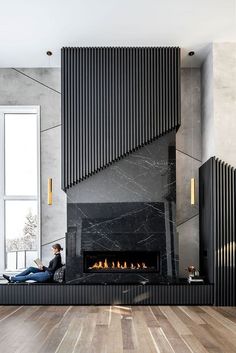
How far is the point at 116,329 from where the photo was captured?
5273 millimetres

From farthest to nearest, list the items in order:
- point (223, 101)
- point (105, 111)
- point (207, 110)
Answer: point (207, 110), point (105, 111), point (223, 101)

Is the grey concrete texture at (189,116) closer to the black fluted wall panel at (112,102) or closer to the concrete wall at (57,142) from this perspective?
the concrete wall at (57,142)

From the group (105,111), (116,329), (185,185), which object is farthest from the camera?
(185,185)

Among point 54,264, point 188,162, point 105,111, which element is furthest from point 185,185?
point 54,264

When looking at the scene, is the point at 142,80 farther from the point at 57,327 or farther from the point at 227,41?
the point at 57,327

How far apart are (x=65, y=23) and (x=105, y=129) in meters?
1.51

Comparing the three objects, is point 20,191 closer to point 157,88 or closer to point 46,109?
point 46,109

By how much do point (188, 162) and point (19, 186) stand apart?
2507 mm

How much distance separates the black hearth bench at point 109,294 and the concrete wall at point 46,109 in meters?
1.12

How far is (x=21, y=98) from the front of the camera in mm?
7973

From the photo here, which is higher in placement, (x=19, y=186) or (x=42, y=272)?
(x=19, y=186)

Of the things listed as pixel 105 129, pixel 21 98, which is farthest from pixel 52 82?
pixel 105 129

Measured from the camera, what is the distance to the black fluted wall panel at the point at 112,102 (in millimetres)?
7176

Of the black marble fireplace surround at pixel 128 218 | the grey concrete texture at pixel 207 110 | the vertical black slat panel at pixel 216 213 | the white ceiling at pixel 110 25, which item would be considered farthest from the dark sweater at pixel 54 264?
the white ceiling at pixel 110 25
